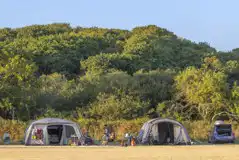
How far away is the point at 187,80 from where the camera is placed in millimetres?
35125

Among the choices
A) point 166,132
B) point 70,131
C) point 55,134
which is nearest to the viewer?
point 70,131

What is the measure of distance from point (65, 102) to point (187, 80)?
912cm

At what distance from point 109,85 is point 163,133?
487 inches

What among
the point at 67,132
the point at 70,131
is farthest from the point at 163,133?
the point at 67,132

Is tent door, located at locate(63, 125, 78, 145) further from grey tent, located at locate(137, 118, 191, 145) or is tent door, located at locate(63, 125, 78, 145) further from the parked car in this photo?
the parked car

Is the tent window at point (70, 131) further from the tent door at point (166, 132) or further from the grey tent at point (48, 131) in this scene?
the tent door at point (166, 132)

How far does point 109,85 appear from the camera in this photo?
36.0 meters

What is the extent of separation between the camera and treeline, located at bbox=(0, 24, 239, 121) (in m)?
30.1

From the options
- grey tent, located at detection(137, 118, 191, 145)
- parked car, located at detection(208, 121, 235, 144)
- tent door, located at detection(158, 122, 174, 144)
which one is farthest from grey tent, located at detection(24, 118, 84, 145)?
parked car, located at detection(208, 121, 235, 144)

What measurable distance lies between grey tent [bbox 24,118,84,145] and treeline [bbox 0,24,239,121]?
21.6 feet

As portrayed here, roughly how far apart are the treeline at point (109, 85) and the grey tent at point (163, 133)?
8.13 meters

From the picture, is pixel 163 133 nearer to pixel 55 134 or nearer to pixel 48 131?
pixel 55 134

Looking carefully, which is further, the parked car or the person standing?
the parked car

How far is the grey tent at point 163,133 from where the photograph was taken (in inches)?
929
